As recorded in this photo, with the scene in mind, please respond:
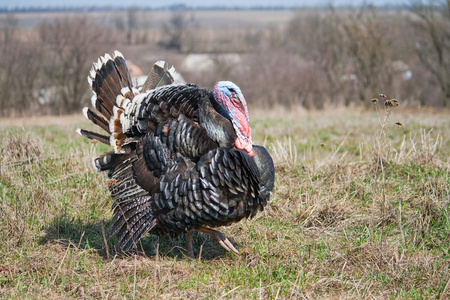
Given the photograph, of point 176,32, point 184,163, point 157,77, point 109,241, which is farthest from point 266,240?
Answer: point 176,32

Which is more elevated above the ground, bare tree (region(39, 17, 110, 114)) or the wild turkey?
the wild turkey

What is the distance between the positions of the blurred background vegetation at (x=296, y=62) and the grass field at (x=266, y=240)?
14912mm

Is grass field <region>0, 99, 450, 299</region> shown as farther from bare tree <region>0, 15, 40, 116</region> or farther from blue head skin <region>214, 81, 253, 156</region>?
bare tree <region>0, 15, 40, 116</region>

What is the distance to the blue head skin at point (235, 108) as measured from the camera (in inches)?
141

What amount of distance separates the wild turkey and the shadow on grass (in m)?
0.19

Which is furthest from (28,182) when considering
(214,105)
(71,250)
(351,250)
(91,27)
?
(91,27)

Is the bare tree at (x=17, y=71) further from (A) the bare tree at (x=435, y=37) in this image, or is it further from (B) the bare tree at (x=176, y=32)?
(A) the bare tree at (x=435, y=37)

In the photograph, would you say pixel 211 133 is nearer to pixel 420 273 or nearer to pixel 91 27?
pixel 420 273

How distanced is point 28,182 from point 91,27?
22.2 metres

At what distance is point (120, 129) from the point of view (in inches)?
156

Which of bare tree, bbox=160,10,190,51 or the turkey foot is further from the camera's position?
bare tree, bbox=160,10,190,51

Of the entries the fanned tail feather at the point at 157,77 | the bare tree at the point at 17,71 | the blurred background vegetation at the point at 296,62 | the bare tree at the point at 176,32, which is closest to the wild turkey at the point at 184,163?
the fanned tail feather at the point at 157,77

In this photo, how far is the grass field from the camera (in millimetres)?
3256

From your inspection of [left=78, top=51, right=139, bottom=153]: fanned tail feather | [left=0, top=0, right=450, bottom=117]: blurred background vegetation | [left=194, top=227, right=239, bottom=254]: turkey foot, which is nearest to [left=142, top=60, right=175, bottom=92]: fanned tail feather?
[left=78, top=51, right=139, bottom=153]: fanned tail feather
